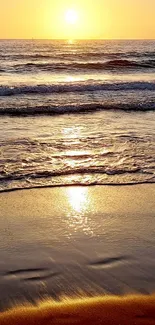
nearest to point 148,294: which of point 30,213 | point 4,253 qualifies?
point 4,253

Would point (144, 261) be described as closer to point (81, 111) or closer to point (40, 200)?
point (40, 200)

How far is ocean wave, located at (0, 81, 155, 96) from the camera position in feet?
50.4

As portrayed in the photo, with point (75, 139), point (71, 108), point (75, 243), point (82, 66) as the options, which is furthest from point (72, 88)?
point (75, 243)

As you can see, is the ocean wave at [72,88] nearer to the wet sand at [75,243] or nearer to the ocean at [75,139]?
the ocean at [75,139]

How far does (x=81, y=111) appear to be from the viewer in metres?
11.2

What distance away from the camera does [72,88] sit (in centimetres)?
1634

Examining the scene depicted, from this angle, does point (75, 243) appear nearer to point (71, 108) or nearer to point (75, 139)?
point (75, 139)

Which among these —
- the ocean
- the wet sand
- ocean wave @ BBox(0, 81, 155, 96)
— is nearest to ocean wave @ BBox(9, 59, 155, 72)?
ocean wave @ BBox(0, 81, 155, 96)

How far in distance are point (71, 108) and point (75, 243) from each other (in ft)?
27.7

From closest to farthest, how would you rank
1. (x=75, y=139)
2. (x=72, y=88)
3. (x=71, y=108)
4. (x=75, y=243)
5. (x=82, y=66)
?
(x=75, y=243) < (x=75, y=139) < (x=71, y=108) < (x=72, y=88) < (x=82, y=66)

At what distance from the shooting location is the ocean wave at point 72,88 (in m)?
15.4

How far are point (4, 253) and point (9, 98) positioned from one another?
36.3ft

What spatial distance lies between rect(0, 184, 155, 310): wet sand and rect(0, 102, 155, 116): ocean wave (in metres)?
6.28

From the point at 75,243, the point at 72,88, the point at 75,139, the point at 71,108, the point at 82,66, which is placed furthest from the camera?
the point at 82,66
